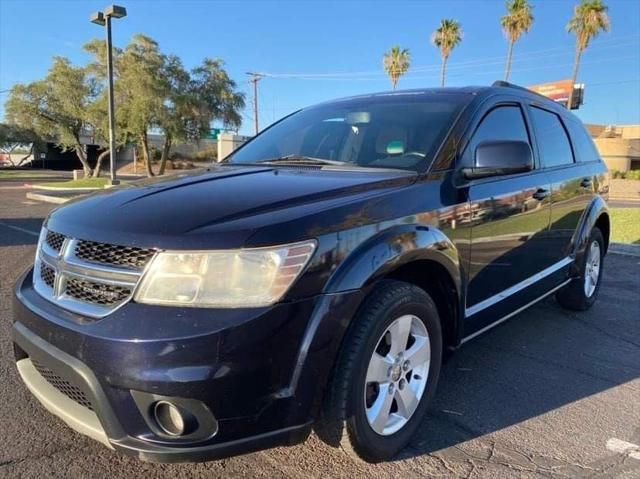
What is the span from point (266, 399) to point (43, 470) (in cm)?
121

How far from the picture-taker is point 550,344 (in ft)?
13.7

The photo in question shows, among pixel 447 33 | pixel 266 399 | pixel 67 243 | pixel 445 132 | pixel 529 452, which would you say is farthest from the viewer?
pixel 447 33

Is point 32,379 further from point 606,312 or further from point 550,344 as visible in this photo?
point 606,312

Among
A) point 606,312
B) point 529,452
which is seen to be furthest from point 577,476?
point 606,312

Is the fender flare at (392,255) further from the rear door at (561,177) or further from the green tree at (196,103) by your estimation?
the green tree at (196,103)

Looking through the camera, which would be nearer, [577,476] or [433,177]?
[577,476]

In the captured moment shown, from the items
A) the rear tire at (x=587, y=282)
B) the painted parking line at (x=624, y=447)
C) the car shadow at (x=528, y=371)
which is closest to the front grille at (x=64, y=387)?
the car shadow at (x=528, y=371)

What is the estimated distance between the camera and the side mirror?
9.47ft

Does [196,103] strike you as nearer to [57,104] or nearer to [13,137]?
[57,104]

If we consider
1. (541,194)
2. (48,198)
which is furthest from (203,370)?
(48,198)

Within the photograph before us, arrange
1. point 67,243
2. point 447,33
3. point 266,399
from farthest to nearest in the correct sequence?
1. point 447,33
2. point 67,243
3. point 266,399

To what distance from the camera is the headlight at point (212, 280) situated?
191 cm

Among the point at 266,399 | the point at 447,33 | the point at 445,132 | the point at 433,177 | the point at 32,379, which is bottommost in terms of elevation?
the point at 32,379

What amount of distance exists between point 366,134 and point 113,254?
1907 mm
